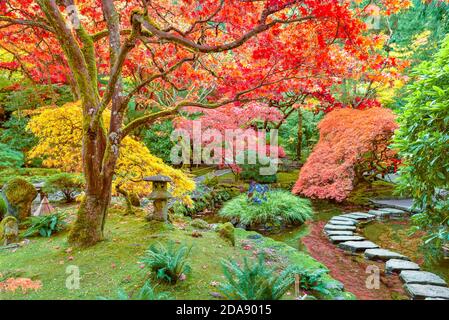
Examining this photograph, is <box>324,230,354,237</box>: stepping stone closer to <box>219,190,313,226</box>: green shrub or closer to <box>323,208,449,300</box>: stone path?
<box>323,208,449,300</box>: stone path

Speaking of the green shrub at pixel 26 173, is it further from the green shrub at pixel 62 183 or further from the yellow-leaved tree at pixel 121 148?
the yellow-leaved tree at pixel 121 148

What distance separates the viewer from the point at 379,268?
536 cm

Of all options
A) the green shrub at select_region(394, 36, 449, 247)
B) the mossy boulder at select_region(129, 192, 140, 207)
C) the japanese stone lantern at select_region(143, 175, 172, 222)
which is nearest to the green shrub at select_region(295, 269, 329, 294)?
the green shrub at select_region(394, 36, 449, 247)

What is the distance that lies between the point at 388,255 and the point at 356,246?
2.04ft

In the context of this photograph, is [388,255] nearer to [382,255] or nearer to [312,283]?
[382,255]

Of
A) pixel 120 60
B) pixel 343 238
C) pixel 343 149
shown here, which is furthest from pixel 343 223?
pixel 120 60

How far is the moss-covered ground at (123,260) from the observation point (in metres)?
3.47

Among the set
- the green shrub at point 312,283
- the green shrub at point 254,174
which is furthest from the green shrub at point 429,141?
the green shrub at point 254,174

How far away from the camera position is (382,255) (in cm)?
571

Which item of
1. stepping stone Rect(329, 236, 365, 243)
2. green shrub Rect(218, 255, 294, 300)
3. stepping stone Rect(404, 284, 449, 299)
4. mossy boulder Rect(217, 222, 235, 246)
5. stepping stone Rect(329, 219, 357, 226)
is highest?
green shrub Rect(218, 255, 294, 300)

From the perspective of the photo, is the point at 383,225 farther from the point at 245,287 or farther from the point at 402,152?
the point at 245,287

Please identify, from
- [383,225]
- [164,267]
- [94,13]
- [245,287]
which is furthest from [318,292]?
[94,13]

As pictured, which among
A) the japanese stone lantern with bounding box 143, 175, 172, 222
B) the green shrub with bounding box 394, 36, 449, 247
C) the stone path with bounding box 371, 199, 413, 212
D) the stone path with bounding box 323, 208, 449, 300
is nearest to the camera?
the green shrub with bounding box 394, 36, 449, 247

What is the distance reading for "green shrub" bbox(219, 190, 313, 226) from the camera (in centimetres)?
809
